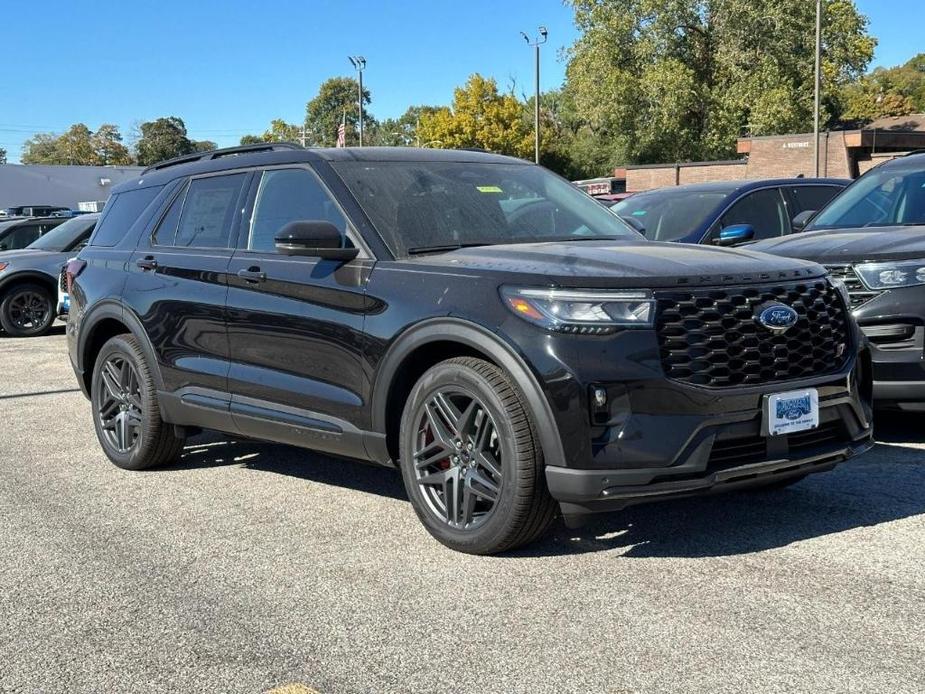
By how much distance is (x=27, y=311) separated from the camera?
16078 millimetres

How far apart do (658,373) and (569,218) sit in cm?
182

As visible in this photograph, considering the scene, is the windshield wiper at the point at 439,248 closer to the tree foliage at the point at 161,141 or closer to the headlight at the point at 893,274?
the headlight at the point at 893,274

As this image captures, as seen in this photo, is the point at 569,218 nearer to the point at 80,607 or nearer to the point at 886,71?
the point at 80,607

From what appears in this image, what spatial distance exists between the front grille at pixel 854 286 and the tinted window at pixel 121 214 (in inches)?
165

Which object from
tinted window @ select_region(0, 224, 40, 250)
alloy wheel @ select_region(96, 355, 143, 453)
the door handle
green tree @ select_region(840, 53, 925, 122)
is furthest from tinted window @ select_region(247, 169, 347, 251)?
green tree @ select_region(840, 53, 925, 122)

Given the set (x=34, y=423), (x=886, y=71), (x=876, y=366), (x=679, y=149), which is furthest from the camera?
(x=886, y=71)

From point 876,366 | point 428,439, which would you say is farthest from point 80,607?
point 876,366

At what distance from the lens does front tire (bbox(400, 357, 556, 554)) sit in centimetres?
417

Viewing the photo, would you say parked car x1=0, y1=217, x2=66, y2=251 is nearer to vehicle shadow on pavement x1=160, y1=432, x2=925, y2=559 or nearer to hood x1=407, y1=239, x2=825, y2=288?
vehicle shadow on pavement x1=160, y1=432, x2=925, y2=559

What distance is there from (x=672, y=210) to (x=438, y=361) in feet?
17.8

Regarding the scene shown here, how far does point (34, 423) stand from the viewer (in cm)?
826

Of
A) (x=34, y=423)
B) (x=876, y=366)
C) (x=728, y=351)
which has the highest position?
(x=728, y=351)

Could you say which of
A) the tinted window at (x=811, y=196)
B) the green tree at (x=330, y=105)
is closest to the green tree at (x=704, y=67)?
the tinted window at (x=811, y=196)

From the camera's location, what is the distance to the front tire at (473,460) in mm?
4168
